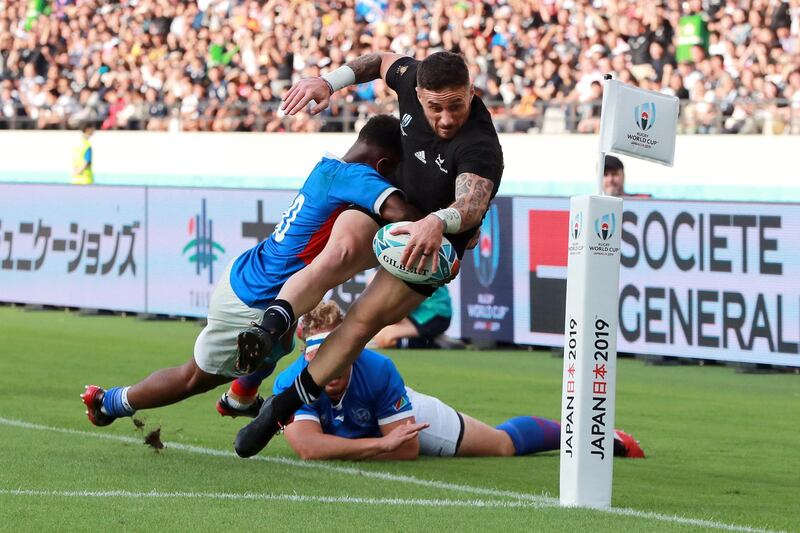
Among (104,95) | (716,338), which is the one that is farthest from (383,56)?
(104,95)

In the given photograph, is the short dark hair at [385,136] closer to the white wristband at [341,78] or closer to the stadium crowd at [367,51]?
the white wristband at [341,78]

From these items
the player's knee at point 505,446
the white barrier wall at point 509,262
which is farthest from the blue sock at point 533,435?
the white barrier wall at point 509,262

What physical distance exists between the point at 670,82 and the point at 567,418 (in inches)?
611

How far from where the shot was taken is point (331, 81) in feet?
27.7

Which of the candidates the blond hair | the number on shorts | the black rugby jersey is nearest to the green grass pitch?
the blond hair

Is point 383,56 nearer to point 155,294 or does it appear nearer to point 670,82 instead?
point 155,294

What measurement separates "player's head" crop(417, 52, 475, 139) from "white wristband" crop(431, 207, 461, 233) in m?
0.59

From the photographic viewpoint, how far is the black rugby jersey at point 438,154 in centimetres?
767

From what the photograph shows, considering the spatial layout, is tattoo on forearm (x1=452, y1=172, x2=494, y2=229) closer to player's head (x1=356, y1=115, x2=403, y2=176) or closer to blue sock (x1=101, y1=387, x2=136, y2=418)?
player's head (x1=356, y1=115, x2=403, y2=176)

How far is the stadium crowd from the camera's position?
21.8 m

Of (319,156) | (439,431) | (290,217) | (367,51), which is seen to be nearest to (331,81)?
(290,217)

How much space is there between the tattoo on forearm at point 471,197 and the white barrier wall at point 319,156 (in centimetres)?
783

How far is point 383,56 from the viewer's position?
8719 millimetres

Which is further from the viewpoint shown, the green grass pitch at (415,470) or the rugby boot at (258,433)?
the rugby boot at (258,433)
